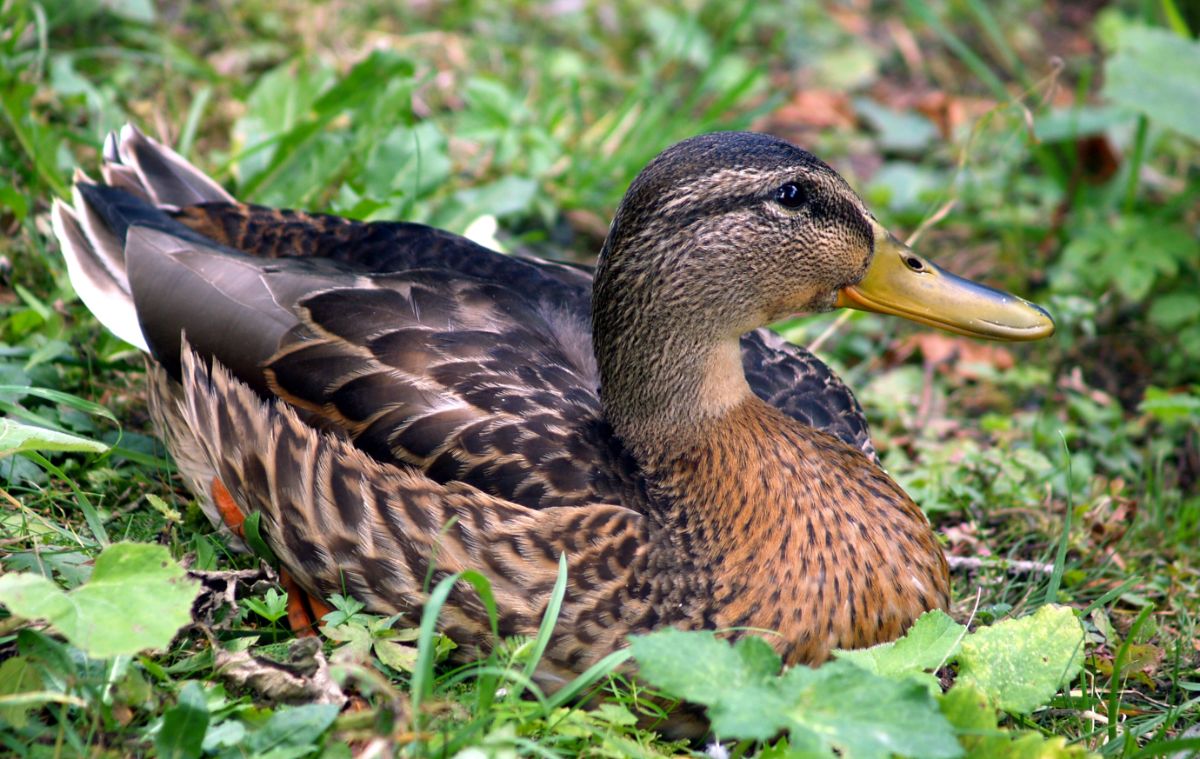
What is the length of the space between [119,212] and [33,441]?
3.56 ft

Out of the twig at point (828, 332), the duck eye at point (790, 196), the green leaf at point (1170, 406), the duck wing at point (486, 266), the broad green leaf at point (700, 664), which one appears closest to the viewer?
the broad green leaf at point (700, 664)

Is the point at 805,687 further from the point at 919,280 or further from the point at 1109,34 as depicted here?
the point at 1109,34

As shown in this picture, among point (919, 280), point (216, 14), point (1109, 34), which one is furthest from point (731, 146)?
point (1109, 34)

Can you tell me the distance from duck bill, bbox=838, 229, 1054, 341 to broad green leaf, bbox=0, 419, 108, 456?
1.95 metres

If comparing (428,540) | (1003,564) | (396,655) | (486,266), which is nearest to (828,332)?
(1003,564)

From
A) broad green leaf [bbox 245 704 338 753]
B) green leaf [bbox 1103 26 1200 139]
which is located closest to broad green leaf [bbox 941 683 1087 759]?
broad green leaf [bbox 245 704 338 753]

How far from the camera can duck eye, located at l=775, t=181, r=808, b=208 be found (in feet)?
10.1

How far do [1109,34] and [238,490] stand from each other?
5636 mm

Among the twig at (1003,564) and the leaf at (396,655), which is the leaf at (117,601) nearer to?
the leaf at (396,655)

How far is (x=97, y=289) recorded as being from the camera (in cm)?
376

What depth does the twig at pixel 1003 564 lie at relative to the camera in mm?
3656

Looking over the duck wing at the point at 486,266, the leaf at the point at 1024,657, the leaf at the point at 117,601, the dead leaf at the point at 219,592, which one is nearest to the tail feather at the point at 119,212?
the duck wing at the point at 486,266

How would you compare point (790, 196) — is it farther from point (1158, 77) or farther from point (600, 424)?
point (1158, 77)

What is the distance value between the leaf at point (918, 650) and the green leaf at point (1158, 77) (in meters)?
2.92
